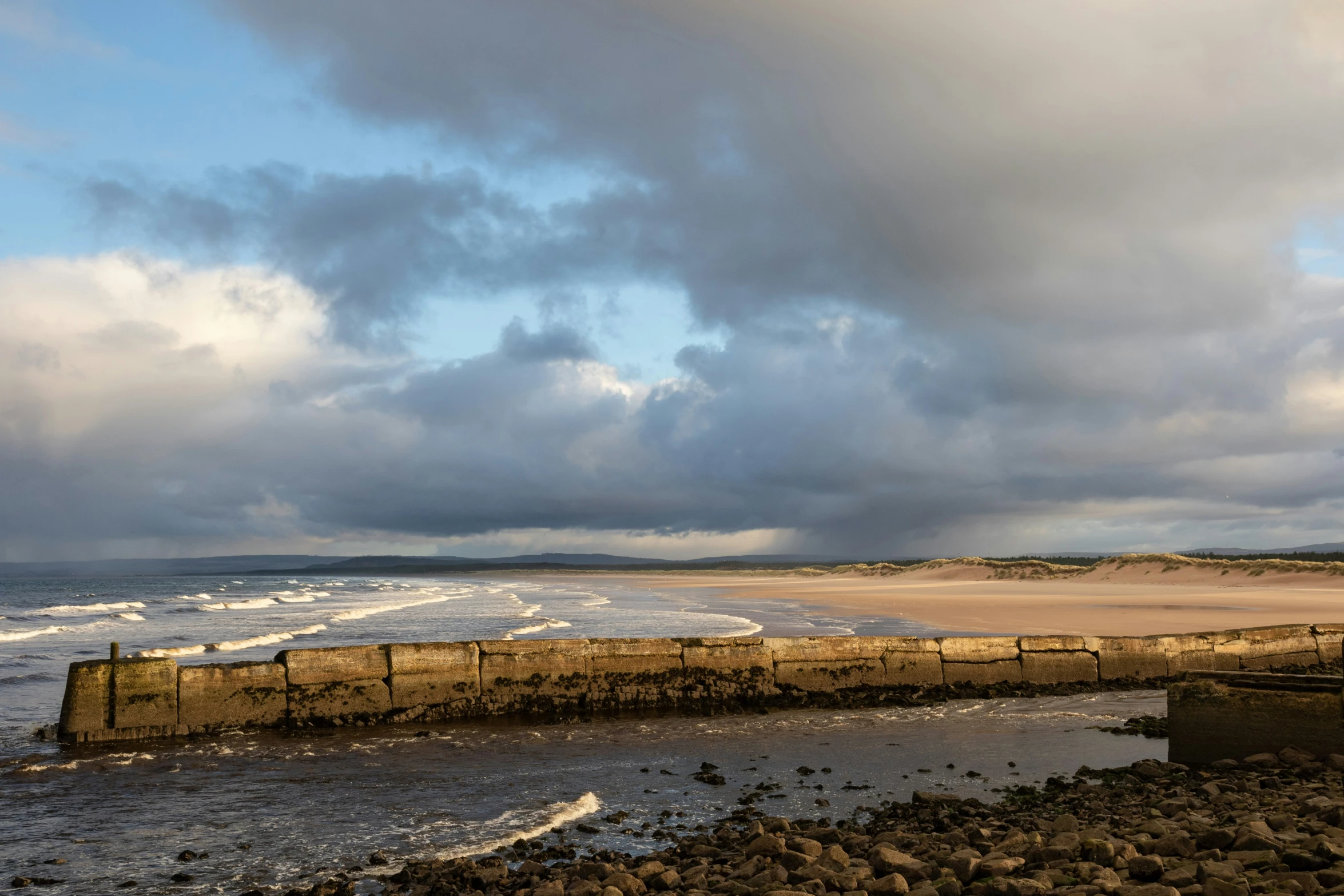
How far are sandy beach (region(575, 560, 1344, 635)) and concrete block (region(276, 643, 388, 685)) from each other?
54.7 ft

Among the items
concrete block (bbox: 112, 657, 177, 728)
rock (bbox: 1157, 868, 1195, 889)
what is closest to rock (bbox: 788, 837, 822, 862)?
rock (bbox: 1157, 868, 1195, 889)

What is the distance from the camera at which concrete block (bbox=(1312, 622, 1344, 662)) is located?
16.9m

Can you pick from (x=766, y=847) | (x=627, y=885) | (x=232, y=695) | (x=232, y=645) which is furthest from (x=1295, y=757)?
(x=232, y=645)

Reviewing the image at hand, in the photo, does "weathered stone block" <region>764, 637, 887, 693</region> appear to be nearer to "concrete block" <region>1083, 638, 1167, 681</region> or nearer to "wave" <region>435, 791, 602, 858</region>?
"concrete block" <region>1083, 638, 1167, 681</region>

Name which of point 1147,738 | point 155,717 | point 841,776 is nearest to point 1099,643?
point 1147,738

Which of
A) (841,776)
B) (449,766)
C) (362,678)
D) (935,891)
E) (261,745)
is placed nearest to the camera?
(935,891)

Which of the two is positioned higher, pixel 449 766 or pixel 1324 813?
pixel 1324 813

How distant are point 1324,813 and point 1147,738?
5.05 meters

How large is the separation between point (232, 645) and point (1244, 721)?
2092 cm

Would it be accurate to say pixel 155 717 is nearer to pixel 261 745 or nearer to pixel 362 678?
pixel 261 745

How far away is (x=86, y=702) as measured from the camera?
34.6ft

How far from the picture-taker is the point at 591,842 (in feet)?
23.1

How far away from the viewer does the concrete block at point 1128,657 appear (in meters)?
15.2

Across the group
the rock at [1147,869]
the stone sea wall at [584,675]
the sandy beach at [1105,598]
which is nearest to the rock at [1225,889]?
the rock at [1147,869]
